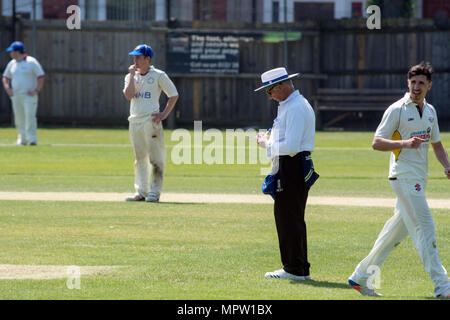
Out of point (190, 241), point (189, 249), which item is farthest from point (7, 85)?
point (189, 249)

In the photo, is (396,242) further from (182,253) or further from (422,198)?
(182,253)

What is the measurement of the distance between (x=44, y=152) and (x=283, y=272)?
51.4 feet

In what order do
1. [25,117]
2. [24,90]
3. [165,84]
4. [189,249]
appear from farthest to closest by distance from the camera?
[24,90] < [25,117] < [165,84] < [189,249]

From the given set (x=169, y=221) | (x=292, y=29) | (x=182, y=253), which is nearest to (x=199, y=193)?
(x=169, y=221)

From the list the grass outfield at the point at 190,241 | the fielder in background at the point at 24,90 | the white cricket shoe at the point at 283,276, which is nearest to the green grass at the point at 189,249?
the grass outfield at the point at 190,241

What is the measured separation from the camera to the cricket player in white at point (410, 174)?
7859mm

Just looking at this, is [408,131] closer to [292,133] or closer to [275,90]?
[292,133]

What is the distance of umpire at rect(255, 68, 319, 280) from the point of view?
8.34 m

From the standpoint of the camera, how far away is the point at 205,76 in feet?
108

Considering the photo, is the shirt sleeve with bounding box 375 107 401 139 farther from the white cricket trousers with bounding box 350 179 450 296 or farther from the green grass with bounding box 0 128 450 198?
the green grass with bounding box 0 128 450 198

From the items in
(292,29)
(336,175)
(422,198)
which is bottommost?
(336,175)

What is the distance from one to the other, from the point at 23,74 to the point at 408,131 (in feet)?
60.4

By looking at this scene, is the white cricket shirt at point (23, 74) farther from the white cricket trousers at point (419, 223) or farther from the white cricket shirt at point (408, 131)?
the white cricket trousers at point (419, 223)

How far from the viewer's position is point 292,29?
33594mm
